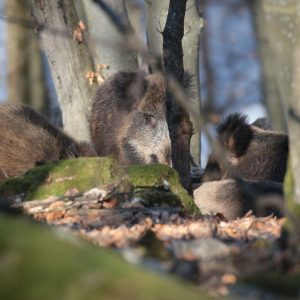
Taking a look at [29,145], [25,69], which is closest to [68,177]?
[29,145]

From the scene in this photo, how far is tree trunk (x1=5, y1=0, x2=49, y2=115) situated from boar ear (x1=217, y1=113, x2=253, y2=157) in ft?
30.3

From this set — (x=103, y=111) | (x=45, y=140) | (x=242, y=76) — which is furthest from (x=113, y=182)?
(x=242, y=76)

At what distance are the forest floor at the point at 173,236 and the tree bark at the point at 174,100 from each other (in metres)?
1.76

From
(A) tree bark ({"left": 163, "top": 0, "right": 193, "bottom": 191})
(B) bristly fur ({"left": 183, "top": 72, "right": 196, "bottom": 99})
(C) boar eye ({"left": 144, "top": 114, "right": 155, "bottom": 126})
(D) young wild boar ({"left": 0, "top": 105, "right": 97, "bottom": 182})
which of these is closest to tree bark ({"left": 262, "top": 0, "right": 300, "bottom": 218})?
(A) tree bark ({"left": 163, "top": 0, "right": 193, "bottom": 191})

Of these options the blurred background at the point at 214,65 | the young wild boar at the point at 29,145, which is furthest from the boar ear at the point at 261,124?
the blurred background at the point at 214,65

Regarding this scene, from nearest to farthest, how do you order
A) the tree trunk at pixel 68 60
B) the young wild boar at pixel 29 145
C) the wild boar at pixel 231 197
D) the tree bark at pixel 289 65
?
1. the tree bark at pixel 289 65
2. the wild boar at pixel 231 197
3. the young wild boar at pixel 29 145
4. the tree trunk at pixel 68 60

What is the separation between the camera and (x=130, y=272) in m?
4.20

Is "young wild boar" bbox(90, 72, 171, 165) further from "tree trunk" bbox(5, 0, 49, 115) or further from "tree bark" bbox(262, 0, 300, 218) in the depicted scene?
"tree trunk" bbox(5, 0, 49, 115)

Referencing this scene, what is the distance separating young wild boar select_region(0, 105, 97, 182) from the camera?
12516mm

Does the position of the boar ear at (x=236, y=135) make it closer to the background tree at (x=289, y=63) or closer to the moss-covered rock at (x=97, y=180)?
the background tree at (x=289, y=63)

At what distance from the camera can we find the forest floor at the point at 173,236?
18.5ft

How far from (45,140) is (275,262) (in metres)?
7.29

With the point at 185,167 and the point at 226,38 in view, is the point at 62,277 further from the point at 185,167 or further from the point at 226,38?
the point at 226,38

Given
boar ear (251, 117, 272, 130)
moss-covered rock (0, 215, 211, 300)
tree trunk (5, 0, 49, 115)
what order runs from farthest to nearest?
tree trunk (5, 0, 49, 115) < boar ear (251, 117, 272, 130) < moss-covered rock (0, 215, 211, 300)
